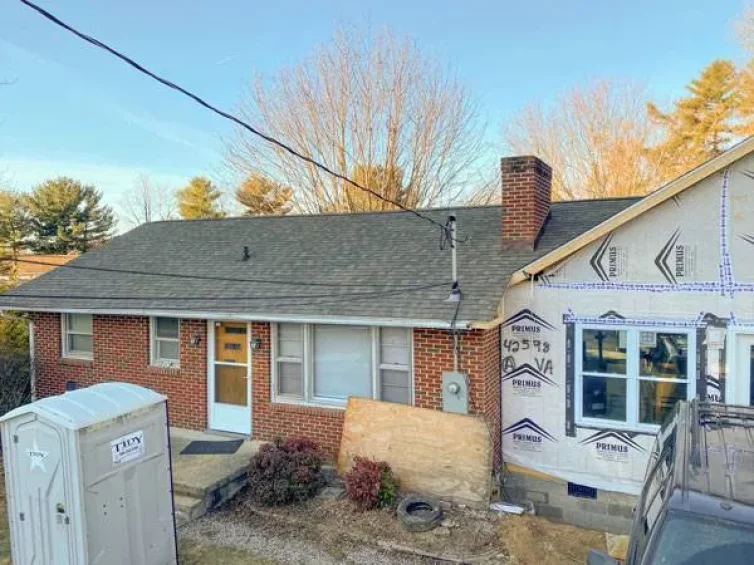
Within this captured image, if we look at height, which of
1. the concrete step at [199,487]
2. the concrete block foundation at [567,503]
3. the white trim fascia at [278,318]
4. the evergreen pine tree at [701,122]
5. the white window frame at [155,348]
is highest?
the evergreen pine tree at [701,122]

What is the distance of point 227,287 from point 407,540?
5758mm

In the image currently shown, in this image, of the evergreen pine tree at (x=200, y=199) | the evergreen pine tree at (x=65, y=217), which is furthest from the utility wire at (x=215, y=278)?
the evergreen pine tree at (x=65, y=217)

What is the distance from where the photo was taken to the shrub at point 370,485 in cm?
748

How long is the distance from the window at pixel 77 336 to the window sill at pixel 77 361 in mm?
71

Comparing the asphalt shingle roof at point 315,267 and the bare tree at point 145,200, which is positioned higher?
the bare tree at point 145,200

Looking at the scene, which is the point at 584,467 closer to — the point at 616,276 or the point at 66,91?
the point at 616,276

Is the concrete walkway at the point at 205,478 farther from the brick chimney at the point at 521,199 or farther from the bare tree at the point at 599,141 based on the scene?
the bare tree at the point at 599,141

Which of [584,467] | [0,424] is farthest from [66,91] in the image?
[584,467]

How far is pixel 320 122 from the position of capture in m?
25.6

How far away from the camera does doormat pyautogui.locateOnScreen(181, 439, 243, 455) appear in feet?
29.5

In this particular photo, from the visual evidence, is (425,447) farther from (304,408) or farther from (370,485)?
(304,408)

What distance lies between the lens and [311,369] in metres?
9.41

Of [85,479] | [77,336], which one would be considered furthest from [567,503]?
[77,336]

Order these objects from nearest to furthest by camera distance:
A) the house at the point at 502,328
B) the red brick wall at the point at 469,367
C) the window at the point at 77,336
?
the house at the point at 502,328
the red brick wall at the point at 469,367
the window at the point at 77,336
